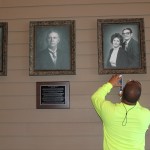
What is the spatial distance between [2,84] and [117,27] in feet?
4.04

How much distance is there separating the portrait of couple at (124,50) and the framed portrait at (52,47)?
361mm

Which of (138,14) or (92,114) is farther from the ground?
(138,14)

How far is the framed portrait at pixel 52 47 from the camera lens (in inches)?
110

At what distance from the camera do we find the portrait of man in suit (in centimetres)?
280

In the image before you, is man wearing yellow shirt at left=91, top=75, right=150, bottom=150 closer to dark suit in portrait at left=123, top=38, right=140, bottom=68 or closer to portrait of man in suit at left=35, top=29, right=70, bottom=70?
dark suit in portrait at left=123, top=38, right=140, bottom=68

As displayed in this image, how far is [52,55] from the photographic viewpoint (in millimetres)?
2828

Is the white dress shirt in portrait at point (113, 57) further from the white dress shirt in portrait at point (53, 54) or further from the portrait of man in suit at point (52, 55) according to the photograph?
the white dress shirt in portrait at point (53, 54)

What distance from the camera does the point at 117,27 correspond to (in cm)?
281

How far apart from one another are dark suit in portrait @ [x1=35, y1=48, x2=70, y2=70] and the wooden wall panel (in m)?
0.09

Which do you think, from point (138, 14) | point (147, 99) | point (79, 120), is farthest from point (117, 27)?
point (79, 120)

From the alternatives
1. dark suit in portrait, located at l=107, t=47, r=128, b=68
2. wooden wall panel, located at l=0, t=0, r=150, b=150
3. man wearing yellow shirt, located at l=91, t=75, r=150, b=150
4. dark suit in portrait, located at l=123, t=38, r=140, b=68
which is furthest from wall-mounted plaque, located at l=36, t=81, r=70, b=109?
man wearing yellow shirt, located at l=91, t=75, r=150, b=150

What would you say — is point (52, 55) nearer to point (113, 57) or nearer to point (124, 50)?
point (113, 57)

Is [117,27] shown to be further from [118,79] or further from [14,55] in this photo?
[14,55]

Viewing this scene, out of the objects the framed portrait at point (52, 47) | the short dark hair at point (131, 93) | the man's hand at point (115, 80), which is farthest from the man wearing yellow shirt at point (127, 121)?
the framed portrait at point (52, 47)
